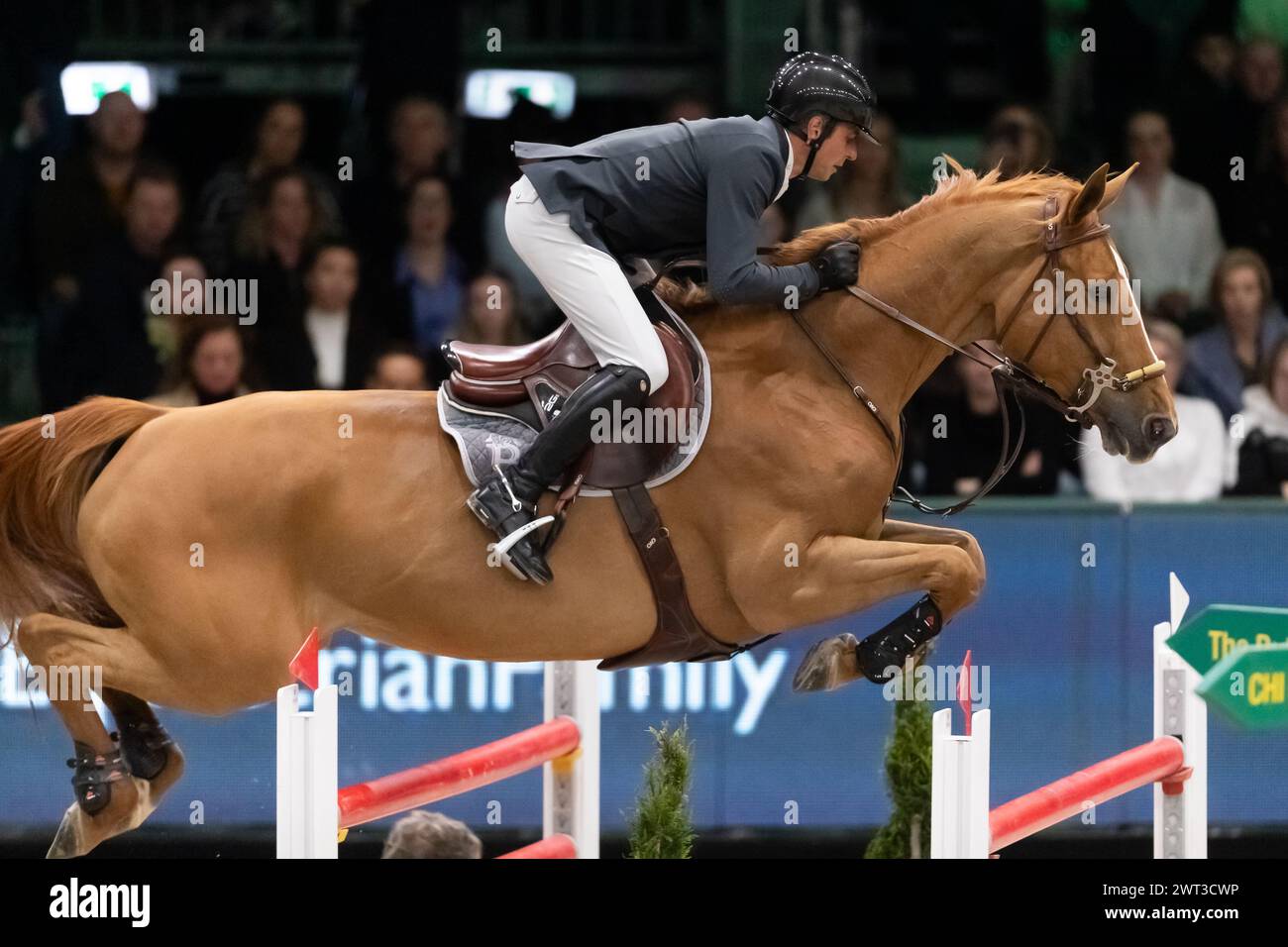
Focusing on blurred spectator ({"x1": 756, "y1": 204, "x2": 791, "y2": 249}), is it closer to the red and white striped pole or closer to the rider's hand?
the red and white striped pole

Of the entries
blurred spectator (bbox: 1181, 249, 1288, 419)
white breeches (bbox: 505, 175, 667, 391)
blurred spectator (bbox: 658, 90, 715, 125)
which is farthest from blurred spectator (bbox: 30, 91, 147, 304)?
blurred spectator (bbox: 1181, 249, 1288, 419)

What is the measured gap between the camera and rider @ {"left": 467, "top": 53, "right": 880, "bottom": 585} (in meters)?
4.85

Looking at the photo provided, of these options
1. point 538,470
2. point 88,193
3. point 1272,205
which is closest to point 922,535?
point 538,470

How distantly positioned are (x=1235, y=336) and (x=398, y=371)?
3.57 metres

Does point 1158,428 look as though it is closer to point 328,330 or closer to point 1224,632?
point 1224,632

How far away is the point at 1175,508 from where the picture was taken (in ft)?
24.0

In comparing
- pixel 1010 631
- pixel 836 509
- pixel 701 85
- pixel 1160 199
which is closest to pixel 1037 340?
pixel 836 509

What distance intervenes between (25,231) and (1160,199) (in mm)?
5101

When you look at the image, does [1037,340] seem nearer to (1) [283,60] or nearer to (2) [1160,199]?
(2) [1160,199]

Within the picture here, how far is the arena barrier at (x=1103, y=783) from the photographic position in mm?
4676

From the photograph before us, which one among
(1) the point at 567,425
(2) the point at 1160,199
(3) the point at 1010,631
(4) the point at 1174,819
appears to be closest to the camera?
(1) the point at 567,425

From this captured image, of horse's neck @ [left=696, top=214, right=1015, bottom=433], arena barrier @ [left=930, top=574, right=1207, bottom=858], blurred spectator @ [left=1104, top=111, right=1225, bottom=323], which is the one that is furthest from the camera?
blurred spectator @ [left=1104, top=111, right=1225, bottom=323]

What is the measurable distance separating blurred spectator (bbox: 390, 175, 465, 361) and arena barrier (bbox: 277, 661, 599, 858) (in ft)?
8.67

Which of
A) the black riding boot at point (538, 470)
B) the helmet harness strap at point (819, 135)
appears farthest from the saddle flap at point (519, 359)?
the helmet harness strap at point (819, 135)
